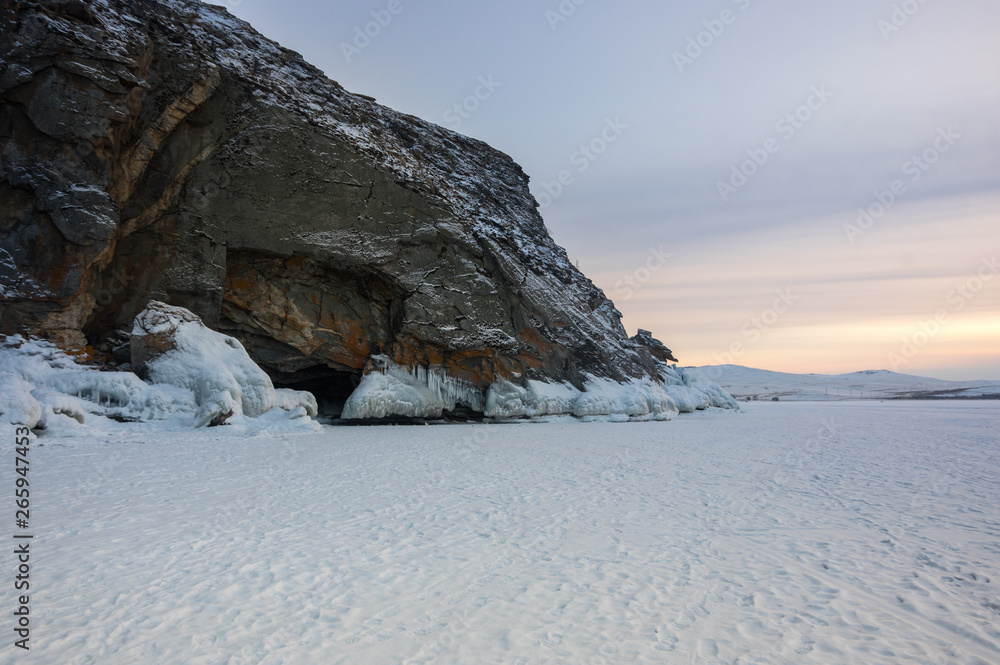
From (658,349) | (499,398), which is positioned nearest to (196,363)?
(499,398)

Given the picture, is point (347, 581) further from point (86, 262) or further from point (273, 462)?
point (86, 262)

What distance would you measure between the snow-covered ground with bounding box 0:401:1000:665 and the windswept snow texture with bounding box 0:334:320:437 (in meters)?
2.81

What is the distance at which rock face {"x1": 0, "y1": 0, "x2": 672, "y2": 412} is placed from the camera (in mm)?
14453

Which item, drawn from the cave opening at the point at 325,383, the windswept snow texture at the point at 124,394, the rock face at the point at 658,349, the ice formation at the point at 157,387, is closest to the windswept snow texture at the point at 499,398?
the cave opening at the point at 325,383

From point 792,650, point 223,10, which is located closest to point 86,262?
point 223,10

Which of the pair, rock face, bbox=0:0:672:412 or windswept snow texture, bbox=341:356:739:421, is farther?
windswept snow texture, bbox=341:356:739:421

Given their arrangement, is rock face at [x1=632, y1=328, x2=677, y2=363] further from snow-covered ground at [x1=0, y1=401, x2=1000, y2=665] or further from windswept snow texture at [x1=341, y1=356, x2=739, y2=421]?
snow-covered ground at [x1=0, y1=401, x2=1000, y2=665]

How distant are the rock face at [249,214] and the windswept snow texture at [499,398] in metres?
0.65

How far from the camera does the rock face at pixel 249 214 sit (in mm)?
14453

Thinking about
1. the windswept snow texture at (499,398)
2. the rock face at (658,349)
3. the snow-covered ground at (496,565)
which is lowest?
the snow-covered ground at (496,565)

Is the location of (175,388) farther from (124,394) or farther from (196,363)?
(124,394)

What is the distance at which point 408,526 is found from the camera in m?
6.08

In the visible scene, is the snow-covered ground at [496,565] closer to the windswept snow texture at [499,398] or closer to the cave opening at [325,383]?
the windswept snow texture at [499,398]

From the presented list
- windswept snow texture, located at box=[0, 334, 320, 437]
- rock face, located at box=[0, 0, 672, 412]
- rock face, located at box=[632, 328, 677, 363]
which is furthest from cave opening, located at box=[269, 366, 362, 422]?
rock face, located at box=[632, 328, 677, 363]
